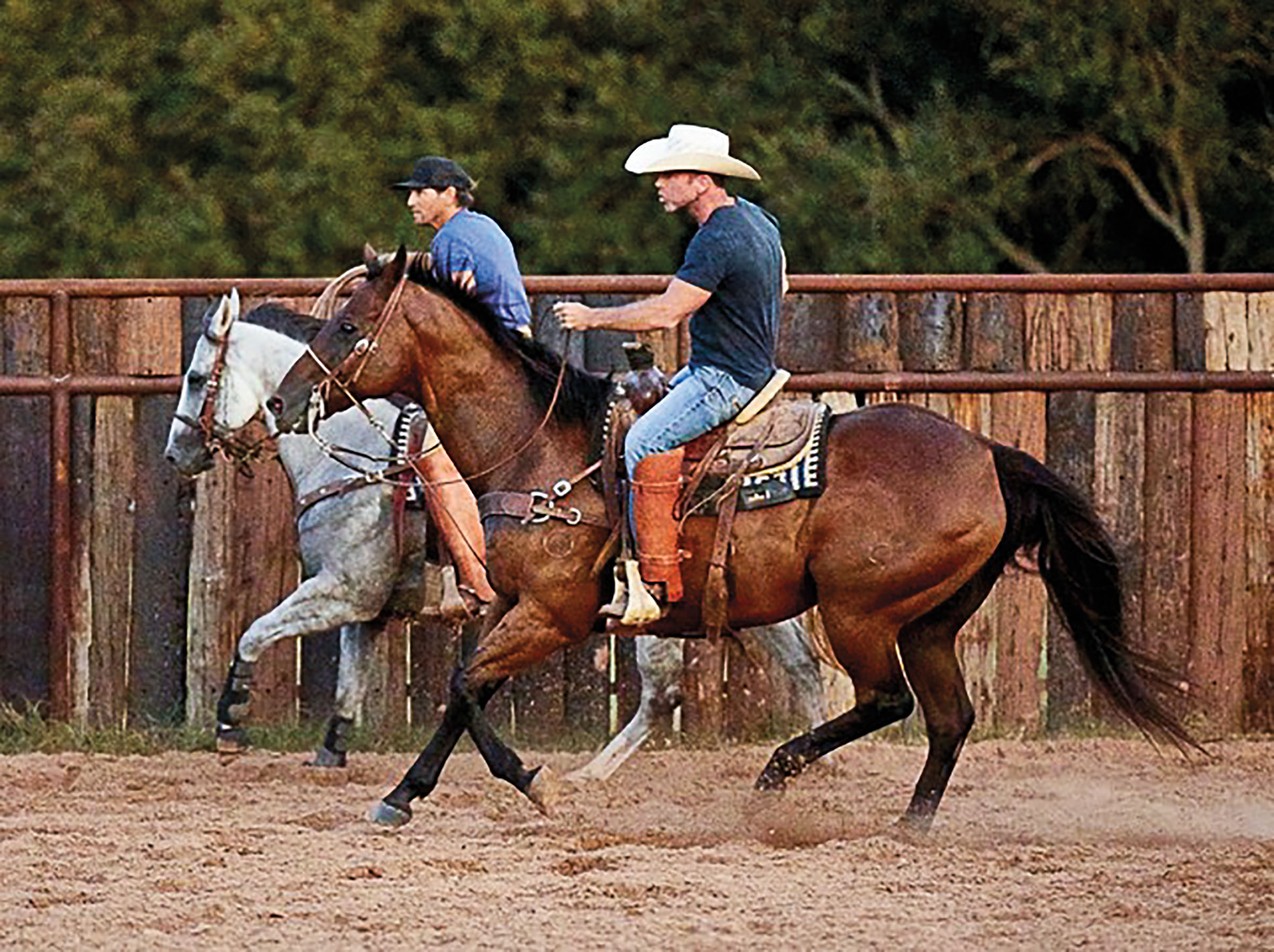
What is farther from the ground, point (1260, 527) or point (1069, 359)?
point (1069, 359)

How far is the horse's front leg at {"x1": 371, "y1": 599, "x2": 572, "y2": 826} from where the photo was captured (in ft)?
28.5

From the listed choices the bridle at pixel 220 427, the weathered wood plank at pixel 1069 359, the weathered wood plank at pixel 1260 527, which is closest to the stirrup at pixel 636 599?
the bridle at pixel 220 427

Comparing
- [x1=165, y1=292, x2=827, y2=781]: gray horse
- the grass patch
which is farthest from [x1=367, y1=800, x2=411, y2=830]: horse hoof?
the grass patch

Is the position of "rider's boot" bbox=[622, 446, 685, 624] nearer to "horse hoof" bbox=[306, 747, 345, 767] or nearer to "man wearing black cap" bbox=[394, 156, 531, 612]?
"man wearing black cap" bbox=[394, 156, 531, 612]

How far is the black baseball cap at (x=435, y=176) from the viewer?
10125 mm

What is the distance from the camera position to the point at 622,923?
272 inches

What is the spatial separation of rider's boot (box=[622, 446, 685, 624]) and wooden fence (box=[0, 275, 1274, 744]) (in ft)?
8.70

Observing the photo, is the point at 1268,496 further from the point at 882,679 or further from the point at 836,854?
the point at 836,854

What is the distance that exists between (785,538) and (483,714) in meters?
1.25

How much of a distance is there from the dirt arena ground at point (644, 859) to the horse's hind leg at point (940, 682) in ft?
0.78

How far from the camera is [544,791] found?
8.67m

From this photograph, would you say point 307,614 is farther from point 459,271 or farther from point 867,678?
point 867,678

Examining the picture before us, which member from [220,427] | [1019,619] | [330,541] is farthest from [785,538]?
[1019,619]

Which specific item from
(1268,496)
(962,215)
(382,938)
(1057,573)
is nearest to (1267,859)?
(1057,573)
